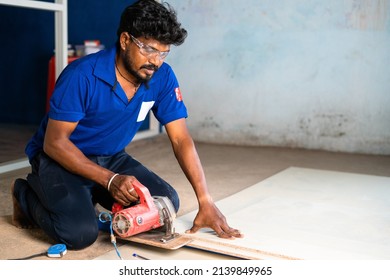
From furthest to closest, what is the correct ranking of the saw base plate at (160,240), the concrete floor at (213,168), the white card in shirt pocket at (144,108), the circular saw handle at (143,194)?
the white card in shirt pocket at (144,108), the concrete floor at (213,168), the saw base plate at (160,240), the circular saw handle at (143,194)

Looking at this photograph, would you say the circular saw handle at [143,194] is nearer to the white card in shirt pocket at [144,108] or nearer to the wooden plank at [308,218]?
the wooden plank at [308,218]

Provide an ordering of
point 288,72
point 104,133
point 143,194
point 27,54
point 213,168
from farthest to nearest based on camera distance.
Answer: point 27,54 < point 288,72 < point 213,168 < point 104,133 < point 143,194

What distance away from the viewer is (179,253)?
2689mm

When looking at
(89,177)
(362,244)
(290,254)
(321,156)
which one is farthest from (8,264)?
(321,156)

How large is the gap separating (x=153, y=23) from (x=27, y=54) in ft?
13.6

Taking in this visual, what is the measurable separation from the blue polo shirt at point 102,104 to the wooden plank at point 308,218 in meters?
0.59

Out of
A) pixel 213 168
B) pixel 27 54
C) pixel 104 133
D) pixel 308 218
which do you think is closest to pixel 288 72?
pixel 213 168

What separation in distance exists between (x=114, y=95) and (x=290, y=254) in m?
1.10

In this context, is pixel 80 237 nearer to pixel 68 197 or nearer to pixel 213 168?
pixel 68 197

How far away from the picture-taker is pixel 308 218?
3.28 m

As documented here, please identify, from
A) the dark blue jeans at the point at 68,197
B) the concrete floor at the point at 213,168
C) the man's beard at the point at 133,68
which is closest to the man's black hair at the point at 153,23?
the man's beard at the point at 133,68

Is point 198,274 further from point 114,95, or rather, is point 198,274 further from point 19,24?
point 19,24

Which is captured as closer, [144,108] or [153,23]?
[153,23]

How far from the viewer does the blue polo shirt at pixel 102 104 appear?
105 inches
